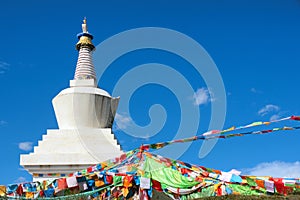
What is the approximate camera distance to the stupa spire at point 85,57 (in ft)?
69.3

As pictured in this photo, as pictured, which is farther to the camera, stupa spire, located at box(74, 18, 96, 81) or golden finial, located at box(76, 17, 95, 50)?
golden finial, located at box(76, 17, 95, 50)

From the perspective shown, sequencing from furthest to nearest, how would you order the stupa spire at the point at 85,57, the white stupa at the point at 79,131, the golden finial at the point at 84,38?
the golden finial at the point at 84,38 < the stupa spire at the point at 85,57 < the white stupa at the point at 79,131

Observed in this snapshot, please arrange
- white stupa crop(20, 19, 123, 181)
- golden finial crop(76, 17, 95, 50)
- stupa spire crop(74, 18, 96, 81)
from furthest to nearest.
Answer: golden finial crop(76, 17, 95, 50) < stupa spire crop(74, 18, 96, 81) < white stupa crop(20, 19, 123, 181)

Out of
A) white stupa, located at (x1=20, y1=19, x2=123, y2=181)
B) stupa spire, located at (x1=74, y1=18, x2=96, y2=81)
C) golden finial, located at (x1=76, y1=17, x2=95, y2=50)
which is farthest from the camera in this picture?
golden finial, located at (x1=76, y1=17, x2=95, y2=50)

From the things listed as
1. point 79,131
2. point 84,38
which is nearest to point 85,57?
point 84,38

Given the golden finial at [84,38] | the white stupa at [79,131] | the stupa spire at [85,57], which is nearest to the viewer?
the white stupa at [79,131]

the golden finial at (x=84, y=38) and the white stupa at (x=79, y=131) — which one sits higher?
the golden finial at (x=84, y=38)

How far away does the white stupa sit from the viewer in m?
15.8

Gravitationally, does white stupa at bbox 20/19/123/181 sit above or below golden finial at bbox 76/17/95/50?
below

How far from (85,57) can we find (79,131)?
17.5ft

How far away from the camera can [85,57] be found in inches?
857

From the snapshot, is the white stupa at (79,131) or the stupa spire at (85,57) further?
the stupa spire at (85,57)

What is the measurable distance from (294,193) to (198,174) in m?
2.39

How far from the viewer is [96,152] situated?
1625 cm
